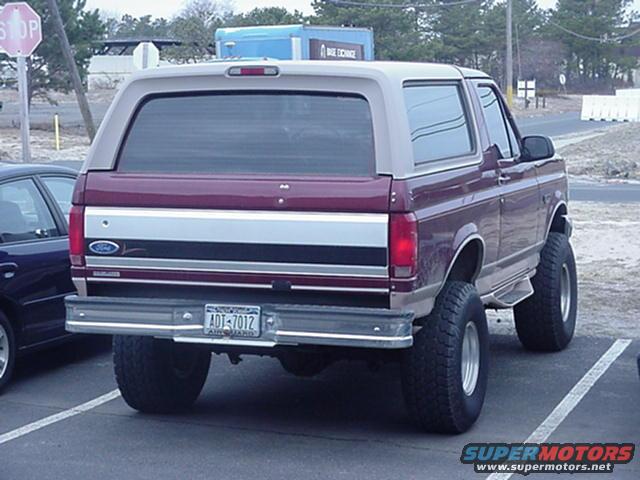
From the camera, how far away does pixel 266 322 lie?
20.5ft

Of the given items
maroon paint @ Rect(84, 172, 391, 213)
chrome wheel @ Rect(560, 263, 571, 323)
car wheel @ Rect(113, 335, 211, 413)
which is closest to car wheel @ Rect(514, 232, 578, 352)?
chrome wheel @ Rect(560, 263, 571, 323)

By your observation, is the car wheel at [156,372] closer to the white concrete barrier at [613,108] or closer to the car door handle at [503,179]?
the car door handle at [503,179]

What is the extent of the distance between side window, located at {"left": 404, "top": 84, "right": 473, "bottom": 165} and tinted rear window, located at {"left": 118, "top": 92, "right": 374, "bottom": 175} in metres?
0.38

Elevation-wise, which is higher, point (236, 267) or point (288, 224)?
point (288, 224)

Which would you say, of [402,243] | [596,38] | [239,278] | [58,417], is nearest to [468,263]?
[402,243]

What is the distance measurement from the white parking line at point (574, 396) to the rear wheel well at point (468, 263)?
98 centimetres

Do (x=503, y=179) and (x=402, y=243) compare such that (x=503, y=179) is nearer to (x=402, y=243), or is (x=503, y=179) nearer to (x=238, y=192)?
(x=402, y=243)

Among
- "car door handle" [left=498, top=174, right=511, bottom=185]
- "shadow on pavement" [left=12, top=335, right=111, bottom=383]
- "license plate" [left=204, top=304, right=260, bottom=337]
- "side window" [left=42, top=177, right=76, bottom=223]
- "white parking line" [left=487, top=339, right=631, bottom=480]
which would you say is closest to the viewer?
"license plate" [left=204, top=304, right=260, bottom=337]

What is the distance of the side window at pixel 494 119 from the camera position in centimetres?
795

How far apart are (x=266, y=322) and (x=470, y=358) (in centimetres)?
143

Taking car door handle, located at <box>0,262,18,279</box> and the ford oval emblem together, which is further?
car door handle, located at <box>0,262,18,279</box>

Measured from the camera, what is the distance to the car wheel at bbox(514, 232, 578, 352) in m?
8.82

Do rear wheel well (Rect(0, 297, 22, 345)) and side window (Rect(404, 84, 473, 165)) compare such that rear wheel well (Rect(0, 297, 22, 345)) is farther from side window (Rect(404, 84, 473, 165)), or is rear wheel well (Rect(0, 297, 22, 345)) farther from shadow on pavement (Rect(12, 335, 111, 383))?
side window (Rect(404, 84, 473, 165))

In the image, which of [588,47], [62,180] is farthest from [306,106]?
[588,47]
